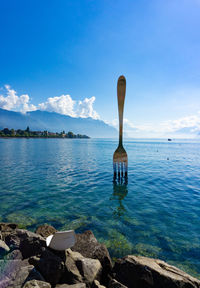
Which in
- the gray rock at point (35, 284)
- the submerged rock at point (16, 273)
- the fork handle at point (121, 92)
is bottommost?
the submerged rock at point (16, 273)

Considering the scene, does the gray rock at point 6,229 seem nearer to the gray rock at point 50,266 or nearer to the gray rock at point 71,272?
the gray rock at point 50,266

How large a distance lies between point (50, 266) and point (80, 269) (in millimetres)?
1072

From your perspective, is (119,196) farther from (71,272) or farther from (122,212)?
(71,272)

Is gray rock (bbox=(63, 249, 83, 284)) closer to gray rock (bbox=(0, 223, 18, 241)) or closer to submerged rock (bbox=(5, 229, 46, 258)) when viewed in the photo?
submerged rock (bbox=(5, 229, 46, 258))

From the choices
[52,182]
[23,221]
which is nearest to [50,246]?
[23,221]

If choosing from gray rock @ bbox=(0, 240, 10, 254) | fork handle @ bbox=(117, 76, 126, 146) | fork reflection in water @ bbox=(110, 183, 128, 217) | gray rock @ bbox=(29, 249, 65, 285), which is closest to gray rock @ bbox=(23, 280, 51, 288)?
gray rock @ bbox=(29, 249, 65, 285)

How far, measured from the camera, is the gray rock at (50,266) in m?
5.08

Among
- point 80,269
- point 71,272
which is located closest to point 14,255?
point 71,272

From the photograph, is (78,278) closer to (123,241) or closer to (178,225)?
(123,241)

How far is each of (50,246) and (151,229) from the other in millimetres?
6879

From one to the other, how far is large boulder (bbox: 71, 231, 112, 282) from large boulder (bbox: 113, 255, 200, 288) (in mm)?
477

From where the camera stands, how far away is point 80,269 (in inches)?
215

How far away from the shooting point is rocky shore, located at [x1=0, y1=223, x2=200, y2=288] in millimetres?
4867

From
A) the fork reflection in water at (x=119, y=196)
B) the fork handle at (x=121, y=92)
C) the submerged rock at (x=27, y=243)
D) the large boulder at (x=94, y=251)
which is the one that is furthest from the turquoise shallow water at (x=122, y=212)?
the fork handle at (x=121, y=92)
